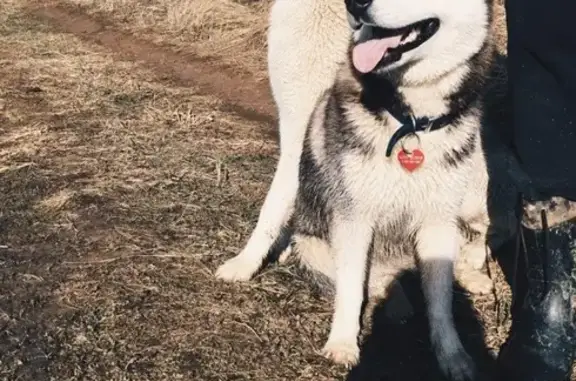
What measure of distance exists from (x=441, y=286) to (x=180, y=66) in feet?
13.2

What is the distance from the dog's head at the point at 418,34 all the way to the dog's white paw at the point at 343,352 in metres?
0.90

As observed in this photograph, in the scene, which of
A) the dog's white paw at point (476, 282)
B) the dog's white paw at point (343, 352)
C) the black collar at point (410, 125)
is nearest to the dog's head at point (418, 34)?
the black collar at point (410, 125)

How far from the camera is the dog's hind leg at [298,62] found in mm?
3070

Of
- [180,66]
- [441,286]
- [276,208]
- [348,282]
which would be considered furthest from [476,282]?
[180,66]

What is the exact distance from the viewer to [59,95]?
559 cm

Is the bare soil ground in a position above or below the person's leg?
below

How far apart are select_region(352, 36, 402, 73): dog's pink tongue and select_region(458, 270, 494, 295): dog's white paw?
3.76ft

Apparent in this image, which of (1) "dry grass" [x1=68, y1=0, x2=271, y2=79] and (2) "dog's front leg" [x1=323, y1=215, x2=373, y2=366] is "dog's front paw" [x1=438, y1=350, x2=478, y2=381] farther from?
(1) "dry grass" [x1=68, y1=0, x2=271, y2=79]

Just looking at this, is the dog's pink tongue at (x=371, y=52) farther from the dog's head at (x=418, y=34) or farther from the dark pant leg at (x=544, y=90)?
the dark pant leg at (x=544, y=90)

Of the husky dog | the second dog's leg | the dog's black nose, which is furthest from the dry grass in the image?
the dog's black nose

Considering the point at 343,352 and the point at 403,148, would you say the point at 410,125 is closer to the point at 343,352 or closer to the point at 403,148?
the point at 403,148

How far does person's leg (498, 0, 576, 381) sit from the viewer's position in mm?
2322

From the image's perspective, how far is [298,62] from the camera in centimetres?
310

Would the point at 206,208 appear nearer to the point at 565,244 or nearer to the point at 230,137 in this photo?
the point at 230,137
